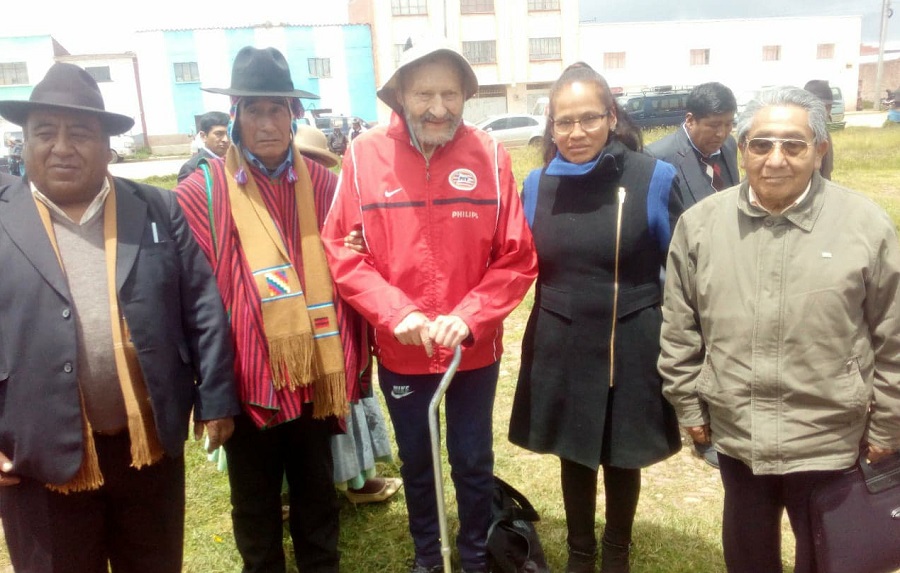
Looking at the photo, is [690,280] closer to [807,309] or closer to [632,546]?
[807,309]

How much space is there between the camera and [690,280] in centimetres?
210

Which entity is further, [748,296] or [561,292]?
[561,292]

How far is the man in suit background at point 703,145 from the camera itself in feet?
12.4

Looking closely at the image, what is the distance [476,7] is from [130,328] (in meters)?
36.9

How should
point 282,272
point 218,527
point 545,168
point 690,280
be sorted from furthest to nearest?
point 218,527 < point 545,168 < point 282,272 < point 690,280

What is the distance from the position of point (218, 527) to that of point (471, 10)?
36.0m

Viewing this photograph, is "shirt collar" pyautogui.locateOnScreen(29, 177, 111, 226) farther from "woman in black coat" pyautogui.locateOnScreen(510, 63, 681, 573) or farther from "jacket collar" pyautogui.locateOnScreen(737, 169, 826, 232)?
"jacket collar" pyautogui.locateOnScreen(737, 169, 826, 232)

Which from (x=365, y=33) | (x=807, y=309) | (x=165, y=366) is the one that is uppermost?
(x=365, y=33)

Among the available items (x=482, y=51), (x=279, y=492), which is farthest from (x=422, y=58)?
(x=482, y=51)

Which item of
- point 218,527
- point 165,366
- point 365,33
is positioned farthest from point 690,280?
point 365,33

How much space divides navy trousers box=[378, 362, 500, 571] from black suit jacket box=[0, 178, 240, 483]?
630 mm

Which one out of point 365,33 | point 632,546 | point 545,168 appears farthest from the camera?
point 365,33

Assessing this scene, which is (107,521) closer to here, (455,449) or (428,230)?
(455,449)

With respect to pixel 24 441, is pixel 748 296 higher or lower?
higher
